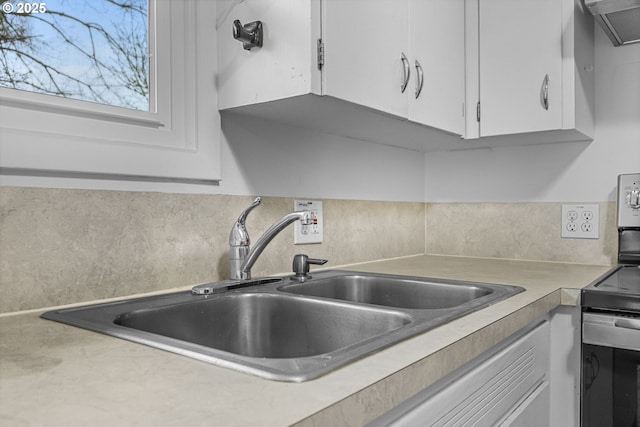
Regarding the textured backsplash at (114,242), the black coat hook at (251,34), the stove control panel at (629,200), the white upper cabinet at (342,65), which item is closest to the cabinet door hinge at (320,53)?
the white upper cabinet at (342,65)

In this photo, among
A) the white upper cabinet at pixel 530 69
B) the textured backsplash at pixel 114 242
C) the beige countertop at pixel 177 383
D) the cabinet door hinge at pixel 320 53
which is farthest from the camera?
the white upper cabinet at pixel 530 69

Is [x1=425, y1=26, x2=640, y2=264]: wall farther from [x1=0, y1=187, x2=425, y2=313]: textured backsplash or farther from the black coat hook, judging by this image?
the black coat hook

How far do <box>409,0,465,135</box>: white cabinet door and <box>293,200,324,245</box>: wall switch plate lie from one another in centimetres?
41

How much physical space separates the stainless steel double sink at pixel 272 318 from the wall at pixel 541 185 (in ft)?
2.62

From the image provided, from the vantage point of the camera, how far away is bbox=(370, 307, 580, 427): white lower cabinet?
0.73m

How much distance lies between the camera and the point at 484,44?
1713mm

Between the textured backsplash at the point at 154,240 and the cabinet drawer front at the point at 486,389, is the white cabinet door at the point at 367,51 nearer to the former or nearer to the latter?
the textured backsplash at the point at 154,240

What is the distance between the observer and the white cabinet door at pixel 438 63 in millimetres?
1432

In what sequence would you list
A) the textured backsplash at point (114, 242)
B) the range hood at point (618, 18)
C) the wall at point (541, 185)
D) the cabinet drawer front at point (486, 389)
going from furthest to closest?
the wall at point (541, 185) < the range hood at point (618, 18) < the textured backsplash at point (114, 242) < the cabinet drawer front at point (486, 389)

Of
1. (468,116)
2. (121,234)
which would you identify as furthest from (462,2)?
(121,234)

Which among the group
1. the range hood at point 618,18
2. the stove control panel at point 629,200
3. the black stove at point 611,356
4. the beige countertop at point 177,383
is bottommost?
the black stove at point 611,356

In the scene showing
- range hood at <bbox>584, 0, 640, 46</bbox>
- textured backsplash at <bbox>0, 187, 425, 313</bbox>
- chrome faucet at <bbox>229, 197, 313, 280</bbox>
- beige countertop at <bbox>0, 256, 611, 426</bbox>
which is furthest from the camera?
range hood at <bbox>584, 0, 640, 46</bbox>
